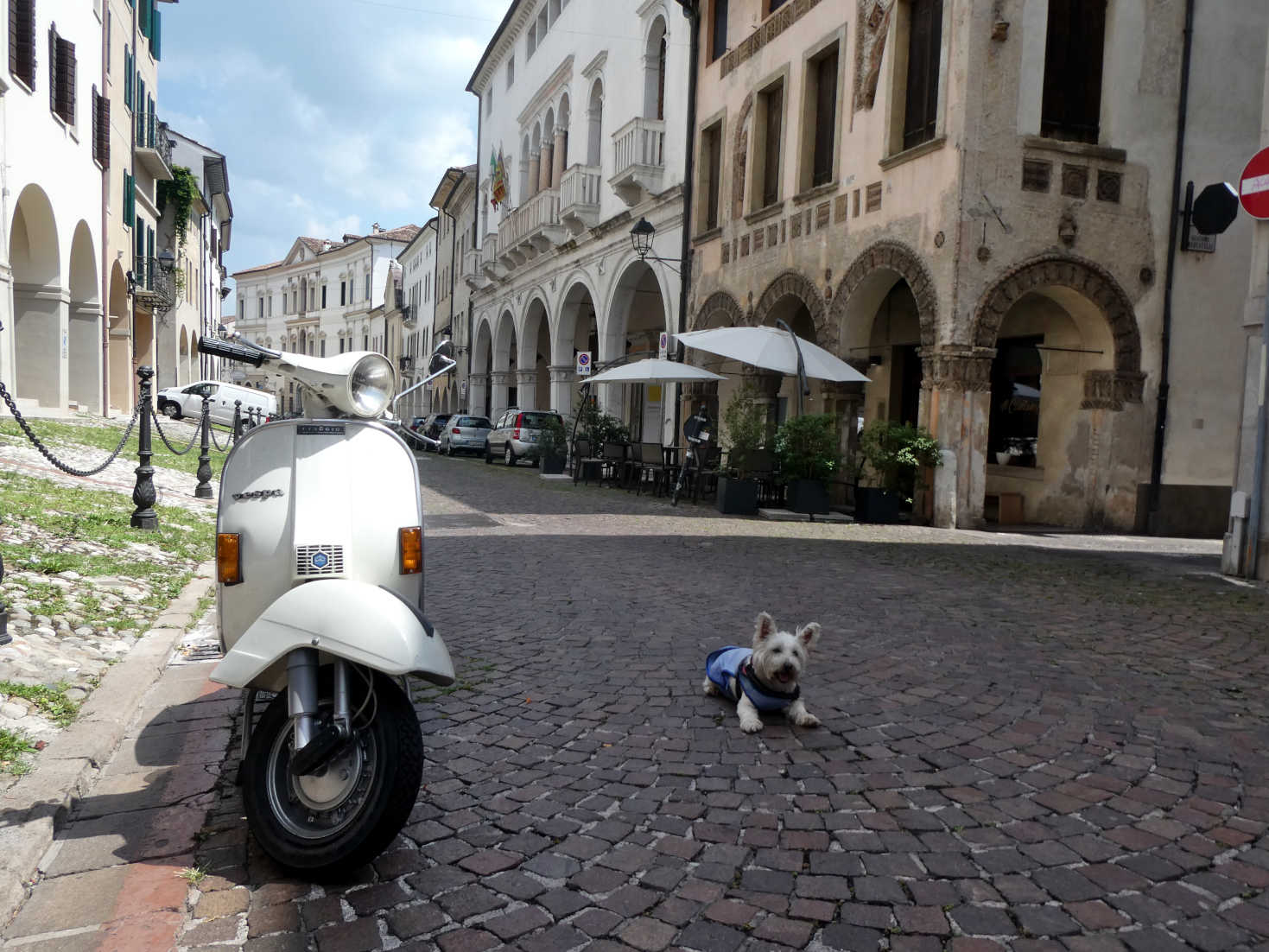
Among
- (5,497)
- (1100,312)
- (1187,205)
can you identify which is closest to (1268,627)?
(1100,312)

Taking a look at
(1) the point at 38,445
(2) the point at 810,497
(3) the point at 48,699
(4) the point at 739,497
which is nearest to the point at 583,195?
(4) the point at 739,497

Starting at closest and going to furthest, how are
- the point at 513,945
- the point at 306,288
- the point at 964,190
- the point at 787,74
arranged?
the point at 513,945
the point at 964,190
the point at 787,74
the point at 306,288

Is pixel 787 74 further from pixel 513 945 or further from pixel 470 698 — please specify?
pixel 513 945

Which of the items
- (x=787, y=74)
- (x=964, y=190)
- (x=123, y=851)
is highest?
(x=787, y=74)

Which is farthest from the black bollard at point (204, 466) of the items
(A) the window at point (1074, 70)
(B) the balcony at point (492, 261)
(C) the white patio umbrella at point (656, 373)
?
(B) the balcony at point (492, 261)

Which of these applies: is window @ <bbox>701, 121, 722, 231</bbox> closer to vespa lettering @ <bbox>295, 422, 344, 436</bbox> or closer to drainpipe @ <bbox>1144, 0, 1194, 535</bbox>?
drainpipe @ <bbox>1144, 0, 1194, 535</bbox>

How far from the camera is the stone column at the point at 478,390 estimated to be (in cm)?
3850

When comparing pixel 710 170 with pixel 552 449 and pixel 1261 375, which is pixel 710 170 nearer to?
pixel 552 449

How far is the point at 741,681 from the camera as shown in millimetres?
4070

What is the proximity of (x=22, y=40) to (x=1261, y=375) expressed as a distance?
18833 mm

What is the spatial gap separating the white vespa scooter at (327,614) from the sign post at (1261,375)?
8183mm

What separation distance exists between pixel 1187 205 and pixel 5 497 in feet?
46.3

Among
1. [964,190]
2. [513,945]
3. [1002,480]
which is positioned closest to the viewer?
[513,945]

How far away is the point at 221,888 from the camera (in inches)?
101
